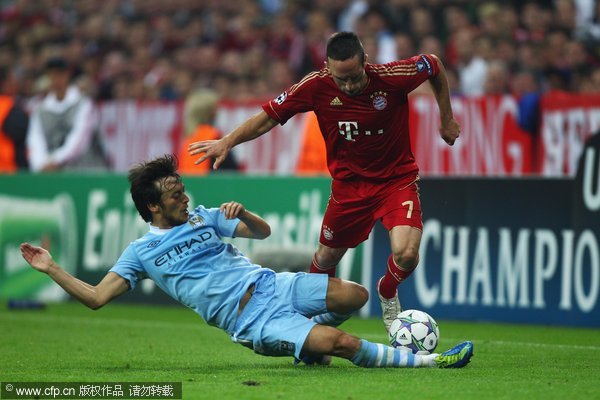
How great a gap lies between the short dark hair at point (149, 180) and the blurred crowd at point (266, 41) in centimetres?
859

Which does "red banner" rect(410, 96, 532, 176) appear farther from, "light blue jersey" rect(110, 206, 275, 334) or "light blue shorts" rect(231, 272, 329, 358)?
"light blue jersey" rect(110, 206, 275, 334)

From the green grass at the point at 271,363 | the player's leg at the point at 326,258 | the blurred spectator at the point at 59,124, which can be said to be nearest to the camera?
the green grass at the point at 271,363

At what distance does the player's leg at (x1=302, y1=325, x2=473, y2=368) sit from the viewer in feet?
24.3

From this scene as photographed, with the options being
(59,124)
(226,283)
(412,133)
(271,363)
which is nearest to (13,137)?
(59,124)

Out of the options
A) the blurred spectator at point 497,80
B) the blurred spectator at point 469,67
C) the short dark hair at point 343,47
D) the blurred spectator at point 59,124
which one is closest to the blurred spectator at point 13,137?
the blurred spectator at point 59,124

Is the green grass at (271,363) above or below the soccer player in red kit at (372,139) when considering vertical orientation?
below

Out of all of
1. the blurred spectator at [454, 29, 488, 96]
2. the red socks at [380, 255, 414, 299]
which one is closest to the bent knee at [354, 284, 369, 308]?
the red socks at [380, 255, 414, 299]

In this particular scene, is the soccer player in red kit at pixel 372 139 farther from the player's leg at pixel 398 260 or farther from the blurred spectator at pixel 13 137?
the blurred spectator at pixel 13 137

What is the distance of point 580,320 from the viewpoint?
37.3 ft

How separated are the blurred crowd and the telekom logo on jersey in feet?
23.4

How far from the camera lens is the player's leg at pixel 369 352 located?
24.3 feet

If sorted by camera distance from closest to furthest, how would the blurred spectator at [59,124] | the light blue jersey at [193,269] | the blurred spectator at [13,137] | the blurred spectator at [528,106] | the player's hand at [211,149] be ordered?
the light blue jersey at [193,269] → the player's hand at [211,149] → the blurred spectator at [528,106] → the blurred spectator at [59,124] → the blurred spectator at [13,137]

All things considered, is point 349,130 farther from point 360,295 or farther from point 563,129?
point 563,129

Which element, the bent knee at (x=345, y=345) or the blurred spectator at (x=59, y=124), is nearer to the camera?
the bent knee at (x=345, y=345)
